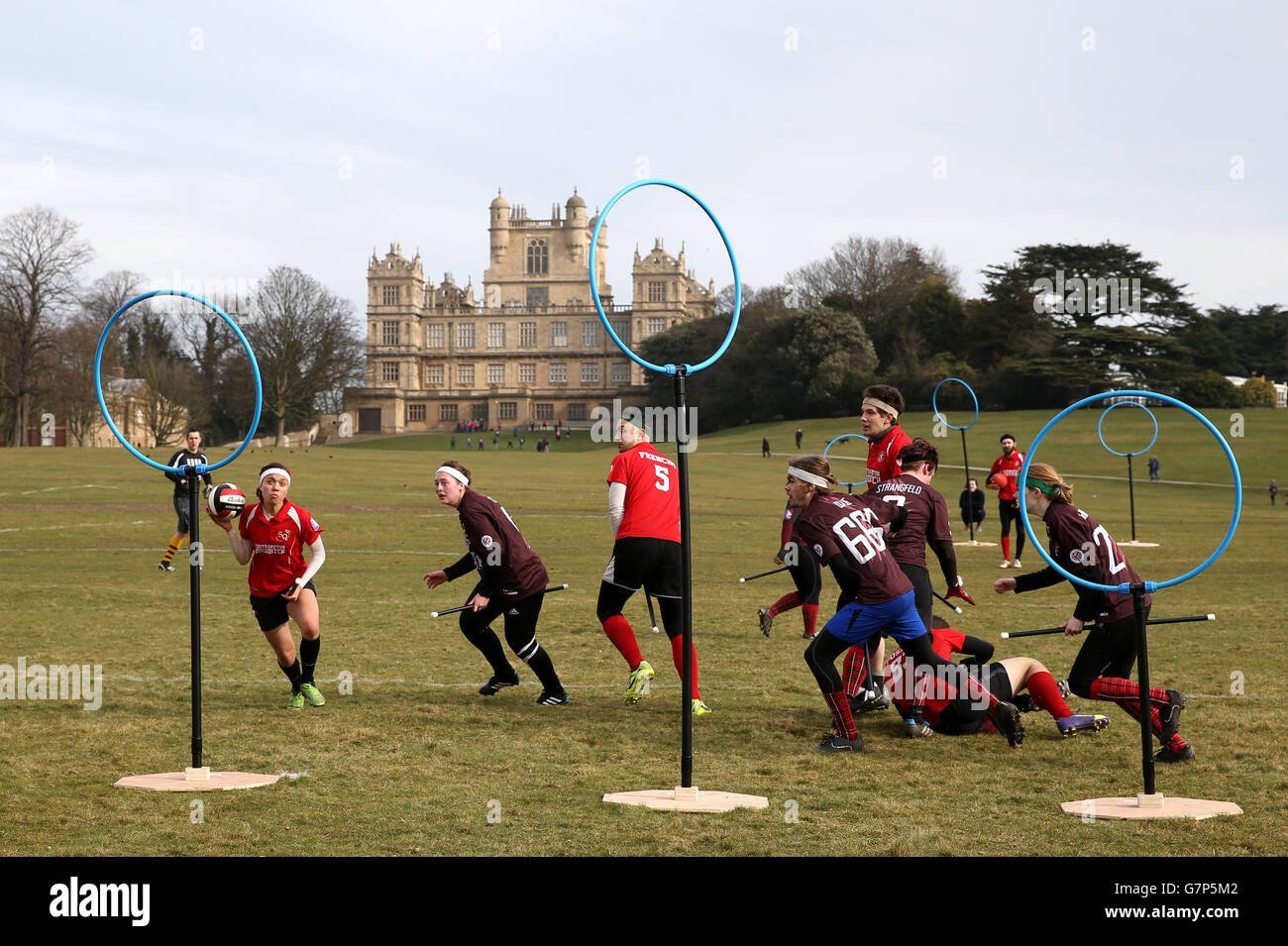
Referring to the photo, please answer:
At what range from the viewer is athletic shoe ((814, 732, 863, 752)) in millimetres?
7973

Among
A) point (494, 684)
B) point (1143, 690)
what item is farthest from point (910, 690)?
point (494, 684)

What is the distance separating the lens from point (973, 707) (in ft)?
27.2

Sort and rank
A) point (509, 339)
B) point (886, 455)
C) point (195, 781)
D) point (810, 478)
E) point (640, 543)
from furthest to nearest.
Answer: point (509, 339) < point (886, 455) < point (640, 543) < point (810, 478) < point (195, 781)

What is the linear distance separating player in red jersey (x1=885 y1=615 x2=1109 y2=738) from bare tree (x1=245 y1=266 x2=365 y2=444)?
277ft

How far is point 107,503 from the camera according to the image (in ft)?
111

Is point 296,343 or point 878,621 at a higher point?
point 296,343

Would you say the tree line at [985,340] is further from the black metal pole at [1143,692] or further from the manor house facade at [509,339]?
the black metal pole at [1143,692]

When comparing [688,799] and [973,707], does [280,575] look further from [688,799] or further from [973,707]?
[973,707]

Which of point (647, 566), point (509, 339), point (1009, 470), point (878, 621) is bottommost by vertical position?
point (878, 621)

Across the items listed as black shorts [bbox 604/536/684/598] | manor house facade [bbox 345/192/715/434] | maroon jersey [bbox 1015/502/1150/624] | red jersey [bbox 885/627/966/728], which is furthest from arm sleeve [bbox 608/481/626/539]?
manor house facade [bbox 345/192/715/434]

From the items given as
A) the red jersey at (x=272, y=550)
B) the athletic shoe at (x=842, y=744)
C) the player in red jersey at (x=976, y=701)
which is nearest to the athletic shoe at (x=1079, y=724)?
the player in red jersey at (x=976, y=701)

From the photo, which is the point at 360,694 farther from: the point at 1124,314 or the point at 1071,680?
the point at 1124,314

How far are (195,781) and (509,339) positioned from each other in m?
131

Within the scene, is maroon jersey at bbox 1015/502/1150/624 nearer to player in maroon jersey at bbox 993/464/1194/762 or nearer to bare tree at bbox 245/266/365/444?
player in maroon jersey at bbox 993/464/1194/762
